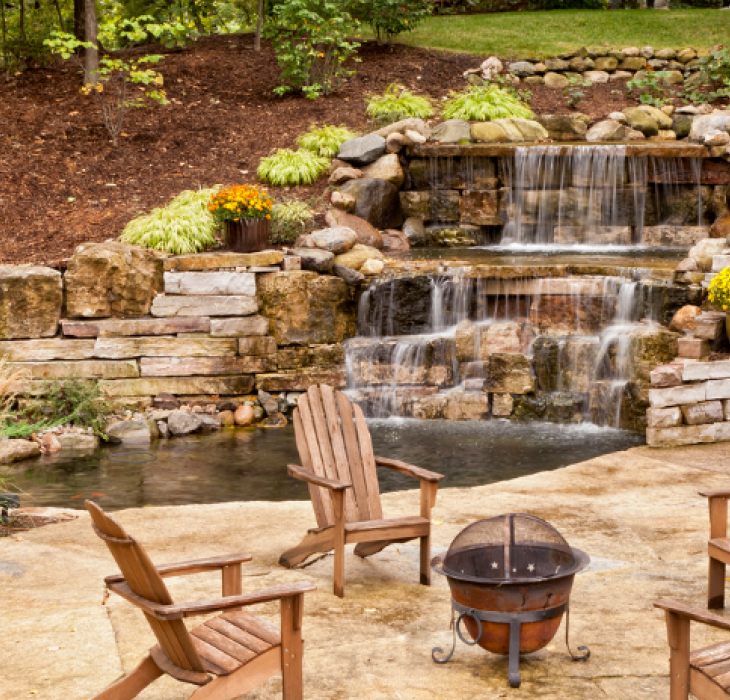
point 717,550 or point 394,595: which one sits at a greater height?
point 717,550

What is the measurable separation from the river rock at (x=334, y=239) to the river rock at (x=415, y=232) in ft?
5.95

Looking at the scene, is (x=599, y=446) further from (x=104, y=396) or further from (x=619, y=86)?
(x=619, y=86)

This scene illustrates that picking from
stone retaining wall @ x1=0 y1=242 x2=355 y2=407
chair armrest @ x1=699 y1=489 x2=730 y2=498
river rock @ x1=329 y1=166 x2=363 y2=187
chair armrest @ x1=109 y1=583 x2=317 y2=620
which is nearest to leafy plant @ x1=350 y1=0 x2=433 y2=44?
river rock @ x1=329 y1=166 x2=363 y2=187

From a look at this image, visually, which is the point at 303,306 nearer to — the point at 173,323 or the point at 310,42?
the point at 173,323

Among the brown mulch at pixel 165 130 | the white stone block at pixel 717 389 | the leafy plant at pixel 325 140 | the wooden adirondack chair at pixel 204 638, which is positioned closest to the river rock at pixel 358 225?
the brown mulch at pixel 165 130

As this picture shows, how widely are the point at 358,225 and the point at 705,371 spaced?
4826 millimetres

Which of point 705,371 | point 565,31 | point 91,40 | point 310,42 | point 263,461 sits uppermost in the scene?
point 565,31

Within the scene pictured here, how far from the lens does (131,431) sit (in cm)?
873

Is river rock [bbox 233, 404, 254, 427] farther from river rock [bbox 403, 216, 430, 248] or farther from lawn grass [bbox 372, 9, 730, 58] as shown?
lawn grass [bbox 372, 9, 730, 58]

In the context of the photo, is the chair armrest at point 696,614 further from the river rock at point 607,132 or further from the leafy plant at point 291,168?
the river rock at point 607,132

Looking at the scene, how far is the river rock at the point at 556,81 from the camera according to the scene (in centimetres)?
1541

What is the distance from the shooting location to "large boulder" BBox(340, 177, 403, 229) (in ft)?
38.5

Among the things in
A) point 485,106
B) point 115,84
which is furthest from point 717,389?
point 115,84

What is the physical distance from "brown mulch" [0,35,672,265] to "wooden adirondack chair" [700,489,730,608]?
285 inches
